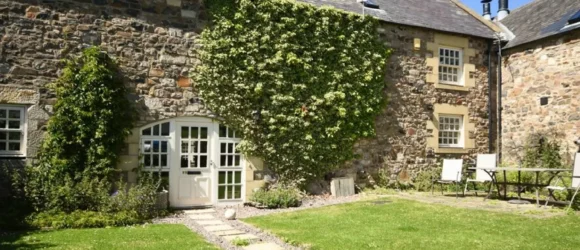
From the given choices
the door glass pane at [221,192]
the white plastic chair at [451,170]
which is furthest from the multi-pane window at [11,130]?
the white plastic chair at [451,170]

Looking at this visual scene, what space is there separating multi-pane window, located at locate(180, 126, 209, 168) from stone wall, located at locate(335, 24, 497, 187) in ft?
13.2

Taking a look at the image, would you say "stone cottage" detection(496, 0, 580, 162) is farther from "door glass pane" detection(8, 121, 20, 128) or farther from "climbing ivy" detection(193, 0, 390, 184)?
"door glass pane" detection(8, 121, 20, 128)

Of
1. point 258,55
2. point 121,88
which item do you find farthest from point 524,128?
point 121,88

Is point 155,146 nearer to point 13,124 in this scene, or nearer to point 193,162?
point 193,162

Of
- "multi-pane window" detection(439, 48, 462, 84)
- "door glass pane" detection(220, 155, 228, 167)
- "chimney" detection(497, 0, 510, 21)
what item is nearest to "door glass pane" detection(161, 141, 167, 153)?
"door glass pane" detection(220, 155, 228, 167)

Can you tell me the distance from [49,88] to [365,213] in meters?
6.76

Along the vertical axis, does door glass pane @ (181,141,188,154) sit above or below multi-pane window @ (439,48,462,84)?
below

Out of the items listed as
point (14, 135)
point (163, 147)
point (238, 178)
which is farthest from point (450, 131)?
point (14, 135)

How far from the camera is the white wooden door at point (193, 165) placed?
406 inches

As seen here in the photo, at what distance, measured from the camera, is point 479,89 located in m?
14.3

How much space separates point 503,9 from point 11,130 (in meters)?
16.8

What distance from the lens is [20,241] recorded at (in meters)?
6.70

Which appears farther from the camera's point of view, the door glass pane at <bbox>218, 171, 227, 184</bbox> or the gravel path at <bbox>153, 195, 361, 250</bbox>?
the door glass pane at <bbox>218, 171, 227, 184</bbox>

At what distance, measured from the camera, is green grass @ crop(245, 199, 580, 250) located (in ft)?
20.8
